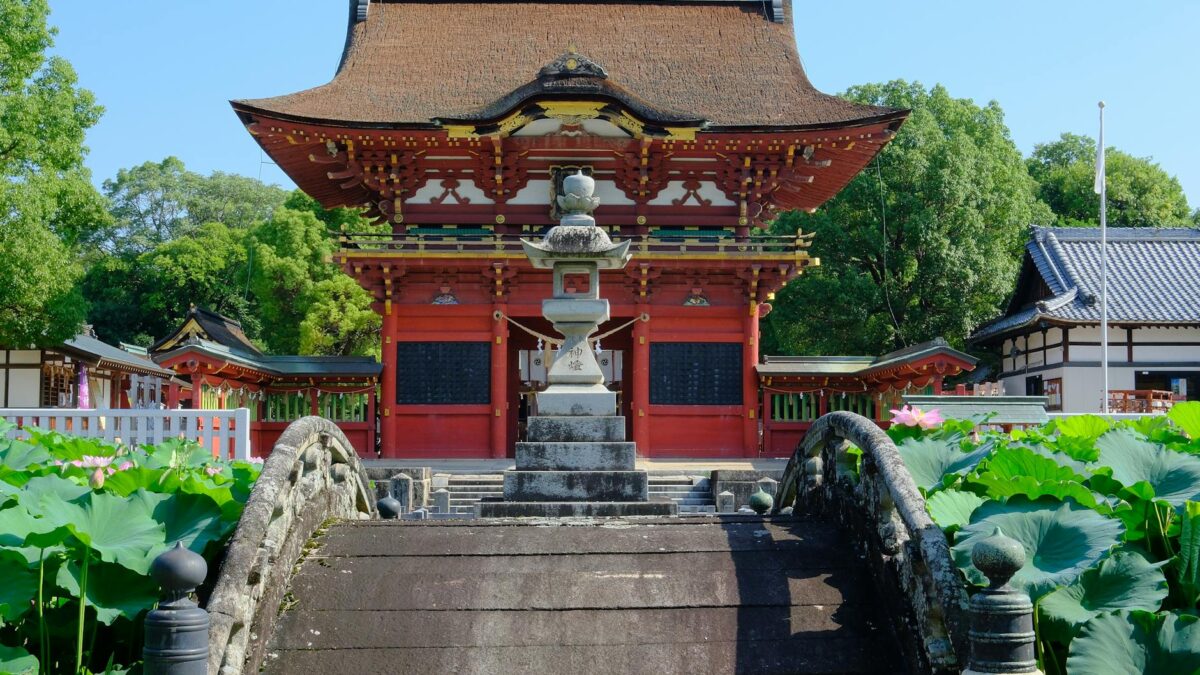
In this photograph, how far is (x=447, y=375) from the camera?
62.4 ft

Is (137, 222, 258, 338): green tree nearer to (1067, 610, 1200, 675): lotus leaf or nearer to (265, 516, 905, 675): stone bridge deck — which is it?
(265, 516, 905, 675): stone bridge deck

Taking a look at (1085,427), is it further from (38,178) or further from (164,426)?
(38,178)

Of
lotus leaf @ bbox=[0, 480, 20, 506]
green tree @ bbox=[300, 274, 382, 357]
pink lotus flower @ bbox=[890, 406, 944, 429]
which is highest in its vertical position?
green tree @ bbox=[300, 274, 382, 357]

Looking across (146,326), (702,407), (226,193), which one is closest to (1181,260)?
(702,407)

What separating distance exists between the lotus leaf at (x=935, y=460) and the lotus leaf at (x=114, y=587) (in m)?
3.77

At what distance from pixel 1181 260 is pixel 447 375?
814 inches

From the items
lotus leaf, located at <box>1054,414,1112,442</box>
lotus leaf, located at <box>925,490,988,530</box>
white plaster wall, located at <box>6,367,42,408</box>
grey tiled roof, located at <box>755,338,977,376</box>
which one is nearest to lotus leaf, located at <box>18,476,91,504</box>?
lotus leaf, located at <box>925,490,988,530</box>

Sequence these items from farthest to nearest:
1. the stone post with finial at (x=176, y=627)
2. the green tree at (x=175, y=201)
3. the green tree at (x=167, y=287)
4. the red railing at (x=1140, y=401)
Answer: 1. the green tree at (x=175, y=201)
2. the green tree at (x=167, y=287)
3. the red railing at (x=1140, y=401)
4. the stone post with finial at (x=176, y=627)

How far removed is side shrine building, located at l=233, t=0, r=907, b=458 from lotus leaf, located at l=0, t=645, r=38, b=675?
14.0 metres

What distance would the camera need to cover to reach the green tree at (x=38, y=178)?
2094 cm

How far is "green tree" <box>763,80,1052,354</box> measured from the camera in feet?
102

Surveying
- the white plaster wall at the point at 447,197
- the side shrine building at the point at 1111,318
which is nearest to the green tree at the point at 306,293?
the white plaster wall at the point at 447,197

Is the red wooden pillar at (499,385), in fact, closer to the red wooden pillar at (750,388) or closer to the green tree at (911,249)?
the red wooden pillar at (750,388)

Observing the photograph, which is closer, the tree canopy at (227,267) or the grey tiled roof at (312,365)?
the grey tiled roof at (312,365)
